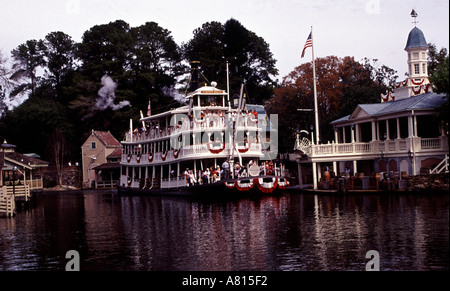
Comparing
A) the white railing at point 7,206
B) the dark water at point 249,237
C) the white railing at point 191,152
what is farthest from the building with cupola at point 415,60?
the white railing at point 7,206

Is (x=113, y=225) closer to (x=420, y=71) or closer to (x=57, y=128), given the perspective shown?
(x=420, y=71)

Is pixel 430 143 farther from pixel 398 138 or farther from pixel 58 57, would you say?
pixel 58 57

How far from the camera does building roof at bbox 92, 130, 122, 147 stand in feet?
218

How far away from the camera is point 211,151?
3875 cm

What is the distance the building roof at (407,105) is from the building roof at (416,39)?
12.9 ft

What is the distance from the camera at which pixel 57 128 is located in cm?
6781

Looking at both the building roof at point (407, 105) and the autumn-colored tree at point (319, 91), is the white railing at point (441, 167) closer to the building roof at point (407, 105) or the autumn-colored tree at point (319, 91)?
the building roof at point (407, 105)

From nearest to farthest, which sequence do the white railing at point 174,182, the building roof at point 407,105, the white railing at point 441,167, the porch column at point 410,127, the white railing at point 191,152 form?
the white railing at point 441,167
the building roof at point 407,105
the porch column at point 410,127
the white railing at point 191,152
the white railing at point 174,182

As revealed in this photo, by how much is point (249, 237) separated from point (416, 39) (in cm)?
2346

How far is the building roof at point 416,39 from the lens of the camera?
3685 centimetres

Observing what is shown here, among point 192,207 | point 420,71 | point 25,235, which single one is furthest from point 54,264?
point 420,71

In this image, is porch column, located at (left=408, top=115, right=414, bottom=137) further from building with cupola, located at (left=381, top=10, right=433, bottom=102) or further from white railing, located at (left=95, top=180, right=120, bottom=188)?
white railing, located at (left=95, top=180, right=120, bottom=188)

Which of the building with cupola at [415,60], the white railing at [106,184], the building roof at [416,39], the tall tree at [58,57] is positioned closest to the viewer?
the building with cupola at [415,60]

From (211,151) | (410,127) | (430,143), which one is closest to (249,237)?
(430,143)
